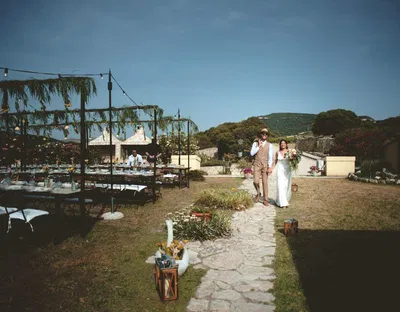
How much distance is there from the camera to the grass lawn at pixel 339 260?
9.27ft

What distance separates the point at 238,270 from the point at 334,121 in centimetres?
5988

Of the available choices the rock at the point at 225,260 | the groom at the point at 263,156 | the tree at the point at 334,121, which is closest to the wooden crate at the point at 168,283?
the rock at the point at 225,260

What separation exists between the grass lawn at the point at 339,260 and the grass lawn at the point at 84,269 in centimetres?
126

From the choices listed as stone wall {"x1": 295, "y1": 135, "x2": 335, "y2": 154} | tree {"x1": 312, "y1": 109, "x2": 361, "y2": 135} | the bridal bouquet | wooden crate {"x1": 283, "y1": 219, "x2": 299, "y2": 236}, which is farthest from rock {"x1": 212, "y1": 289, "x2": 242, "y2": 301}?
tree {"x1": 312, "y1": 109, "x2": 361, "y2": 135}

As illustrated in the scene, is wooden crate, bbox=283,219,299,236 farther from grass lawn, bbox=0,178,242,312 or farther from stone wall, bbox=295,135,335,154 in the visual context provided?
stone wall, bbox=295,135,335,154

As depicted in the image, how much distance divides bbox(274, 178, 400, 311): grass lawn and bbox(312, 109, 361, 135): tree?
52.5m

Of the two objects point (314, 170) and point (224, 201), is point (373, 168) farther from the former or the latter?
point (224, 201)

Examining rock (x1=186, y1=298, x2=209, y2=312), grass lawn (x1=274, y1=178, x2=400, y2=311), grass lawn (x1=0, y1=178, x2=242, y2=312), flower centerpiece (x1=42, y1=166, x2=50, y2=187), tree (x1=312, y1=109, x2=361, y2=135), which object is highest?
tree (x1=312, y1=109, x2=361, y2=135)

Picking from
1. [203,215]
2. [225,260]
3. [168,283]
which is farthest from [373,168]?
[168,283]

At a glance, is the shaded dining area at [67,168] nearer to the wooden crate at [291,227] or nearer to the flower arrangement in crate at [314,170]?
the wooden crate at [291,227]

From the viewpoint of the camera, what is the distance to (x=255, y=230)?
5.40 metres

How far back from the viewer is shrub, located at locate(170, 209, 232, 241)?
16.0 feet

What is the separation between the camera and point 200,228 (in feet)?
16.2

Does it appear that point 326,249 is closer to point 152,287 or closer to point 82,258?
point 152,287
